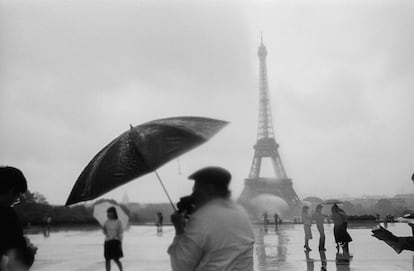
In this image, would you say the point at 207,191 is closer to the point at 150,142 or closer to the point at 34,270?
the point at 150,142

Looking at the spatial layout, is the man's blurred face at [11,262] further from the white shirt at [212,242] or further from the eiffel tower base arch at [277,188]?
the eiffel tower base arch at [277,188]

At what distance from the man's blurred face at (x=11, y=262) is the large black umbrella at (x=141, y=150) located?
0.71 meters

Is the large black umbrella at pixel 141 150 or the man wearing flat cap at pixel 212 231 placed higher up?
the large black umbrella at pixel 141 150

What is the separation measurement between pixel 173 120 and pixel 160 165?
0.38 meters

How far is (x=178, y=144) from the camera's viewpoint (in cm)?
290

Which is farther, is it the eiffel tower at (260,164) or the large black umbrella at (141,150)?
the eiffel tower at (260,164)

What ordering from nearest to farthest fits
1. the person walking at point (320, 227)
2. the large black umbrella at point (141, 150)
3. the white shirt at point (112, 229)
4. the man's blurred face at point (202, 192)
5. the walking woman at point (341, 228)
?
the man's blurred face at point (202, 192), the large black umbrella at point (141, 150), the white shirt at point (112, 229), the walking woman at point (341, 228), the person walking at point (320, 227)

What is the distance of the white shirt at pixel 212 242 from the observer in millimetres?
2324

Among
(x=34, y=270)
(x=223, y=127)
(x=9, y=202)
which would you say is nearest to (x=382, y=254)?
(x=34, y=270)

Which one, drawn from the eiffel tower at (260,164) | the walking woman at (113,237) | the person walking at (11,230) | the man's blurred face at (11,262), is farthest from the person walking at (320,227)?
the eiffel tower at (260,164)

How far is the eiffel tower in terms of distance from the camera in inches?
1966

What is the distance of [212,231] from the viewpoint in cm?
236

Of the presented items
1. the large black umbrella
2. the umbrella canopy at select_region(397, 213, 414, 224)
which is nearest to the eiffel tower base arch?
the umbrella canopy at select_region(397, 213, 414, 224)

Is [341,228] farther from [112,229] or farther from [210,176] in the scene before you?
[210,176]
